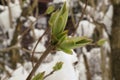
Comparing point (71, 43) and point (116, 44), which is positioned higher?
point (71, 43)

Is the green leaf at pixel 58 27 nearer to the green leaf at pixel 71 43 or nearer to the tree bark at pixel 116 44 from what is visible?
the green leaf at pixel 71 43

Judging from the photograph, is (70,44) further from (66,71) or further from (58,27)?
(66,71)

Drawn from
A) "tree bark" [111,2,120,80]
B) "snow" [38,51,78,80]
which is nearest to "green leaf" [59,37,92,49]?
"snow" [38,51,78,80]

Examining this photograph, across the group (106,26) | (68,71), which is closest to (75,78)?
(68,71)

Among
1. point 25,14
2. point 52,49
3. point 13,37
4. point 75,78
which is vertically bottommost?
point 13,37

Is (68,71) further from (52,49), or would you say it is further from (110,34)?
(110,34)

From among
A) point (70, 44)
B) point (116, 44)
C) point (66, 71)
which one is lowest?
point (116, 44)

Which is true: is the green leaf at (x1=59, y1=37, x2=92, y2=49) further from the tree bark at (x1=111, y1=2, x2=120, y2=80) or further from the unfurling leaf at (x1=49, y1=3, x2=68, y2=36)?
the tree bark at (x1=111, y1=2, x2=120, y2=80)

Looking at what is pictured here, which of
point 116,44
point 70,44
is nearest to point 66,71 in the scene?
point 70,44
